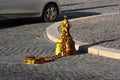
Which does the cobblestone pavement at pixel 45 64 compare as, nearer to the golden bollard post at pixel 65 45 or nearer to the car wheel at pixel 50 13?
the golden bollard post at pixel 65 45

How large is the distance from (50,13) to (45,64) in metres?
6.79

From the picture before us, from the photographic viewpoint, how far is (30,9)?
14.4 metres

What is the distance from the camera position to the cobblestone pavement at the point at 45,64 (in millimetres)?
7598

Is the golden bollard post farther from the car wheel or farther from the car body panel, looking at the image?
the car wheel

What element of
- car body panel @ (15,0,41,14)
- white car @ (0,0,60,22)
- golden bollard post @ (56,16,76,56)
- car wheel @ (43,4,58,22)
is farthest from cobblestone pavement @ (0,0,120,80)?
car wheel @ (43,4,58,22)

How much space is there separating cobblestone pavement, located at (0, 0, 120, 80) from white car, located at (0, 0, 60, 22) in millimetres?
1936

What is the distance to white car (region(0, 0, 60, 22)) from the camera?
13.8 metres

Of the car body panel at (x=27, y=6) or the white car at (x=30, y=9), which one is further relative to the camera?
the car body panel at (x=27, y=6)

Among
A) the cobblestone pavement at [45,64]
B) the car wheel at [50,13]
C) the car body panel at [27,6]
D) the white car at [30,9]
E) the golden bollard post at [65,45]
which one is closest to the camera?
the cobblestone pavement at [45,64]

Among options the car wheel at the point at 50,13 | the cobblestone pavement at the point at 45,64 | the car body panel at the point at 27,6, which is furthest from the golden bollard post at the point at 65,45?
the car wheel at the point at 50,13

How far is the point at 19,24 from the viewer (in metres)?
14.7

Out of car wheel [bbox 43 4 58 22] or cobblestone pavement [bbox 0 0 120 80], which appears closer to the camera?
cobblestone pavement [bbox 0 0 120 80]

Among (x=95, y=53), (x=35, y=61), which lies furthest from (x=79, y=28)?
(x=35, y=61)

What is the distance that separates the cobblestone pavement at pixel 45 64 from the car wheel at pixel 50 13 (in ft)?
9.79
